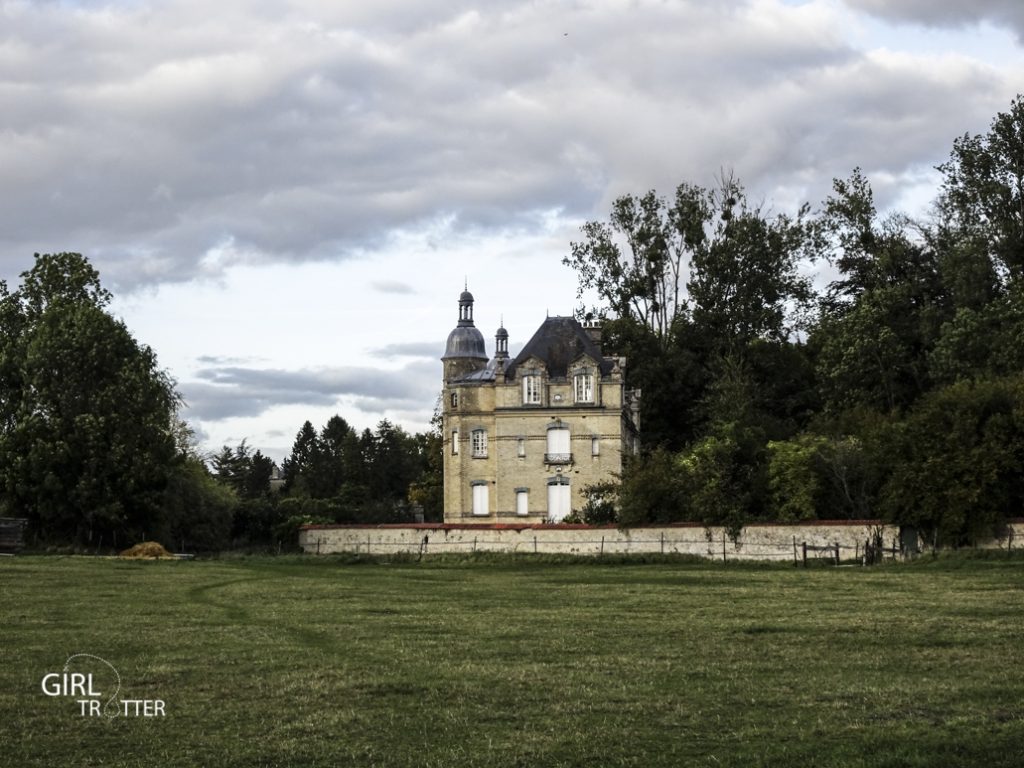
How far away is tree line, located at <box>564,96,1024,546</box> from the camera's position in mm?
48125

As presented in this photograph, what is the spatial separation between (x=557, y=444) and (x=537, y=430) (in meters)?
1.09

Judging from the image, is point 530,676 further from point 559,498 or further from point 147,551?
point 559,498

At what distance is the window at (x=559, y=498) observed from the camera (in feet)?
216

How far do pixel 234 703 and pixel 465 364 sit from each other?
184 ft

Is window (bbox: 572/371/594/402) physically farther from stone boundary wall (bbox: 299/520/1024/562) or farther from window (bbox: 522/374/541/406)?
stone boundary wall (bbox: 299/520/1024/562)

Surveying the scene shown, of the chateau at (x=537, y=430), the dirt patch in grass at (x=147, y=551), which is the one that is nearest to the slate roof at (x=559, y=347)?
the chateau at (x=537, y=430)

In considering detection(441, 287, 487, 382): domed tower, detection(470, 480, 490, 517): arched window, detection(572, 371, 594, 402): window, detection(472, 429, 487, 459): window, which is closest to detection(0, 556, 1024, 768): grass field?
detection(572, 371, 594, 402): window

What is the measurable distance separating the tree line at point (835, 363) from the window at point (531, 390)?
6252mm

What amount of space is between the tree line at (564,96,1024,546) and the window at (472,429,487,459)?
8022 millimetres

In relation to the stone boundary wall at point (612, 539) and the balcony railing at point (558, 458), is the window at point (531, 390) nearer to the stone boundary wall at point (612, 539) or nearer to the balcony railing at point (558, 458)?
the balcony railing at point (558, 458)

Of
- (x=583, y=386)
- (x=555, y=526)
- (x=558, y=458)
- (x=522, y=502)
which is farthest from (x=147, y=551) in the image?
(x=583, y=386)

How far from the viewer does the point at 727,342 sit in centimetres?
7556

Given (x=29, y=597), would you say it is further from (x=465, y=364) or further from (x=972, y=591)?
(x=465, y=364)

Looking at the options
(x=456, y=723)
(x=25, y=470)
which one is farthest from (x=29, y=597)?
(x=25, y=470)
